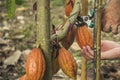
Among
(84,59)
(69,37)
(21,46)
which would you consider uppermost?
(69,37)

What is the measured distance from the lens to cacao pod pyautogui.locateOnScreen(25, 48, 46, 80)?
1710 mm

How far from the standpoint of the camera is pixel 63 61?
1.76 meters

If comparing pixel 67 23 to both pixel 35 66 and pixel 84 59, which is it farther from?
pixel 84 59

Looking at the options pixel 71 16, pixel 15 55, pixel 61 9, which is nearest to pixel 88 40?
pixel 71 16

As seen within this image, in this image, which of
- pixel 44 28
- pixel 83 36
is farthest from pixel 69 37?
pixel 44 28

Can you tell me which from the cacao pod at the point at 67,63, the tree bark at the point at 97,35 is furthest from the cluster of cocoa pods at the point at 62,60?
the tree bark at the point at 97,35

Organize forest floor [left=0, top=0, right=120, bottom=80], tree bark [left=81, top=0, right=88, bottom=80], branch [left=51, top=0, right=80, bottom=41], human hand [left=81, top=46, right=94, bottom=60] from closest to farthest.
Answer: branch [left=51, top=0, right=80, bottom=41], human hand [left=81, top=46, right=94, bottom=60], tree bark [left=81, top=0, right=88, bottom=80], forest floor [left=0, top=0, right=120, bottom=80]

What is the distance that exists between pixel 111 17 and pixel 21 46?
2862 millimetres

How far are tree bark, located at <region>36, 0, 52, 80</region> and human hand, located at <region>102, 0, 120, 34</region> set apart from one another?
0.27 meters

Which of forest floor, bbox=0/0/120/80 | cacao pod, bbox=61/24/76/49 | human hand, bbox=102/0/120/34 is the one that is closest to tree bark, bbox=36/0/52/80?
cacao pod, bbox=61/24/76/49

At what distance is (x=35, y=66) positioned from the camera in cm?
171

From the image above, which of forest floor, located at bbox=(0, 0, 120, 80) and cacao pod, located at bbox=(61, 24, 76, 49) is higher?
cacao pod, located at bbox=(61, 24, 76, 49)

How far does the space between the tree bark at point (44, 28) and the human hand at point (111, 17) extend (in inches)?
10.8

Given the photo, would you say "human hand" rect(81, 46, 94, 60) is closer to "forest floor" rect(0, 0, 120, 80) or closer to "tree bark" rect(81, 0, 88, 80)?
"tree bark" rect(81, 0, 88, 80)
